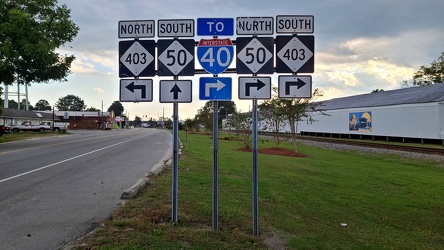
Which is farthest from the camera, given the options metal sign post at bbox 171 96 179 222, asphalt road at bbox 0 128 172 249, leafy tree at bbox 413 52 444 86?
leafy tree at bbox 413 52 444 86

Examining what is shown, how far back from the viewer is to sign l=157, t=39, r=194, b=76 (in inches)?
209

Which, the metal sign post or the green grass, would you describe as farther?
the metal sign post

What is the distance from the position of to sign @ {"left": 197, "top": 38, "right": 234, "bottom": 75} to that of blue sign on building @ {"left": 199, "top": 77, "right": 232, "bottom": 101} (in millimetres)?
131

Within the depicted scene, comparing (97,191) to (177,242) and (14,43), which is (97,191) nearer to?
(177,242)

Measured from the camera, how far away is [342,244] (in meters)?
4.94

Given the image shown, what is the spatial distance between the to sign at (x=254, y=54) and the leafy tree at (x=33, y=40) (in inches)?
756

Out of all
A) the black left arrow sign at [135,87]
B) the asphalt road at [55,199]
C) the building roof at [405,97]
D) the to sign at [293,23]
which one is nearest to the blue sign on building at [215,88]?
the black left arrow sign at [135,87]

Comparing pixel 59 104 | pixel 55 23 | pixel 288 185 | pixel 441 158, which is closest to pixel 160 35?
pixel 288 185

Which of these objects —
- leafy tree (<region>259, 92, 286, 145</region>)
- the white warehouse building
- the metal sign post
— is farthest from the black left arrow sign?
the white warehouse building

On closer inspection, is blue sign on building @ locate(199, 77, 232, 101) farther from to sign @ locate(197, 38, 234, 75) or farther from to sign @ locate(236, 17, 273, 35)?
to sign @ locate(236, 17, 273, 35)

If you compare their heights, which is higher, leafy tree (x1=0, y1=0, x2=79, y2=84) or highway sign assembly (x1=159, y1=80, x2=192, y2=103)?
leafy tree (x1=0, y1=0, x2=79, y2=84)

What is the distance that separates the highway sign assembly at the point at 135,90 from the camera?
5.41 metres

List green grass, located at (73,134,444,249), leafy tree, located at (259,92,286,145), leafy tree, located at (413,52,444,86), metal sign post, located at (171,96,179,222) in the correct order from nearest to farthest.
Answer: green grass, located at (73,134,444,249) < metal sign post, located at (171,96,179,222) < leafy tree, located at (259,92,286,145) < leafy tree, located at (413,52,444,86)

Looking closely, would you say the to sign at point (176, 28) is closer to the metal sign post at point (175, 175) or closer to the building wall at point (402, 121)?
the metal sign post at point (175, 175)
